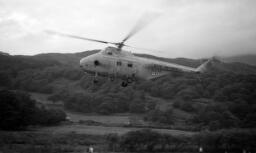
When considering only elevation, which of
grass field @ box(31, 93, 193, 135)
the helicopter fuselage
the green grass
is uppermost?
the helicopter fuselage

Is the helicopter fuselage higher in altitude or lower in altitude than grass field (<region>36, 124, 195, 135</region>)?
higher

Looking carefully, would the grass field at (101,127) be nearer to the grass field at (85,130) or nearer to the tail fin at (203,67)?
the grass field at (85,130)

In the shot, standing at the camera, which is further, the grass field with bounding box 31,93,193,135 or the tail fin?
the grass field with bounding box 31,93,193,135

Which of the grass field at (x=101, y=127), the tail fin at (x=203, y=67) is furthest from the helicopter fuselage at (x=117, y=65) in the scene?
the grass field at (x=101, y=127)

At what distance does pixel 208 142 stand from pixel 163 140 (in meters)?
12.7

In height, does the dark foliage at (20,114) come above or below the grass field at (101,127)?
above

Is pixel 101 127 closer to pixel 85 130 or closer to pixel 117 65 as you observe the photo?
pixel 85 130

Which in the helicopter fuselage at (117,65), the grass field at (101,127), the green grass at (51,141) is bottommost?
the grass field at (101,127)

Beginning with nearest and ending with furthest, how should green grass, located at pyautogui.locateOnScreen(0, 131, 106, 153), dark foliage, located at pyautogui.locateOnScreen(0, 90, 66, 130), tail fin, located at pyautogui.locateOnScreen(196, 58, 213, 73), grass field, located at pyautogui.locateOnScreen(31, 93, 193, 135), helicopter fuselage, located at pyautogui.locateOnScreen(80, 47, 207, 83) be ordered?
helicopter fuselage, located at pyautogui.locateOnScreen(80, 47, 207, 83)
tail fin, located at pyautogui.locateOnScreen(196, 58, 213, 73)
green grass, located at pyautogui.locateOnScreen(0, 131, 106, 153)
dark foliage, located at pyautogui.locateOnScreen(0, 90, 66, 130)
grass field, located at pyautogui.locateOnScreen(31, 93, 193, 135)

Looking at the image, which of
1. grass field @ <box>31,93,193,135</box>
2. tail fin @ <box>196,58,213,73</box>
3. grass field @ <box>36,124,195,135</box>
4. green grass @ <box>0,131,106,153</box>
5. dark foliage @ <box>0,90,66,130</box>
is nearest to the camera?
tail fin @ <box>196,58,213,73</box>

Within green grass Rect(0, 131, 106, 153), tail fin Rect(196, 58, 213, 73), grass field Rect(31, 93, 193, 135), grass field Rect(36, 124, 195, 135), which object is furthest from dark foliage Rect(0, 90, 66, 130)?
tail fin Rect(196, 58, 213, 73)

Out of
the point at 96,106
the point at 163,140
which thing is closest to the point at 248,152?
the point at 163,140

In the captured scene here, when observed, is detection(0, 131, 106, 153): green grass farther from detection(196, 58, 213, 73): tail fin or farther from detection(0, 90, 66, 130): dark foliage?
detection(196, 58, 213, 73): tail fin

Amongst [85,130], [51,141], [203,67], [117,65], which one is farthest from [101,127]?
[117,65]
